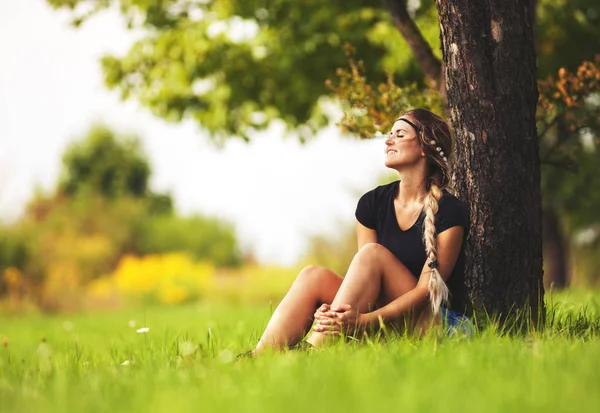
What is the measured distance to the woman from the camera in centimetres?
409

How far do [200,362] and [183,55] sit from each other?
7.70m

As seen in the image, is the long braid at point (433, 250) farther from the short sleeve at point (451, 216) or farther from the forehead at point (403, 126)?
the forehead at point (403, 126)

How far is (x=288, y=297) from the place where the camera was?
168 inches

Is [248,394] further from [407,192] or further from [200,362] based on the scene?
[407,192]

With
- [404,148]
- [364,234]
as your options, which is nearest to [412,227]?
[364,234]

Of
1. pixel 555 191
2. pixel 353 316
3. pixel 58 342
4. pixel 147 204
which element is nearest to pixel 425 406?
pixel 353 316

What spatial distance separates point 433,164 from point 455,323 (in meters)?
0.96

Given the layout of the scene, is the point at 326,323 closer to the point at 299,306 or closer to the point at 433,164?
the point at 299,306

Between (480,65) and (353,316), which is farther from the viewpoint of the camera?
(480,65)

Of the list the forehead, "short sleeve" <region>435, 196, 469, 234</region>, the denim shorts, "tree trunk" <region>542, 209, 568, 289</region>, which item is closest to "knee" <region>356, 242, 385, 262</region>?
"short sleeve" <region>435, 196, 469, 234</region>

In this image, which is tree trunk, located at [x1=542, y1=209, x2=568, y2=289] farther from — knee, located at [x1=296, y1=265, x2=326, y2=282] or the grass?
knee, located at [x1=296, y1=265, x2=326, y2=282]

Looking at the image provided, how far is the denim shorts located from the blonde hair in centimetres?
9

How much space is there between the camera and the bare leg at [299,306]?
4188 millimetres

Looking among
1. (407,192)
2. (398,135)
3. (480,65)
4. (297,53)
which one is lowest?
(407,192)
